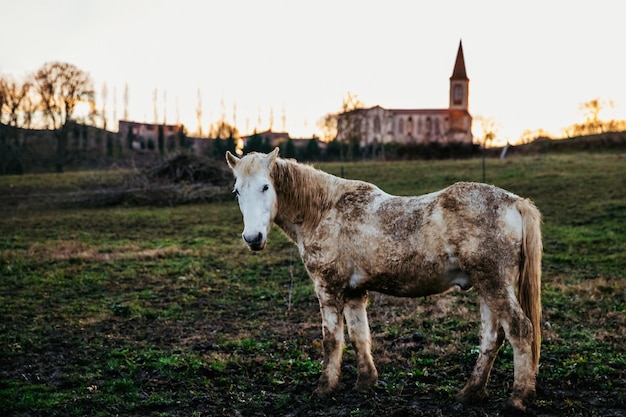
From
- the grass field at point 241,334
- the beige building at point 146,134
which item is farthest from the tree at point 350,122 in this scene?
the grass field at point 241,334

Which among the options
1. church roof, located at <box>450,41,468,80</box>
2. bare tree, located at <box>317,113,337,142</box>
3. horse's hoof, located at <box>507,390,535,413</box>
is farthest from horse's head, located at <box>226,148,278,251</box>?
church roof, located at <box>450,41,468,80</box>

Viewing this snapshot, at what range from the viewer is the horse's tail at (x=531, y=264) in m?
4.79

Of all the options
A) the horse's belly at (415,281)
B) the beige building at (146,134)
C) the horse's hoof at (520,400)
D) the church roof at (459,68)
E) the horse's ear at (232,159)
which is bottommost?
the horse's hoof at (520,400)

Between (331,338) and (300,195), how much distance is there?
1487 millimetres

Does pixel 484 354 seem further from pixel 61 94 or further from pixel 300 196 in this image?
pixel 61 94

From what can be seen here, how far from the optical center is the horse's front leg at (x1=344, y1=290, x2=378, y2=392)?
561 centimetres

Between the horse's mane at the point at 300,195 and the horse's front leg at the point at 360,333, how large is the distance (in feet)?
3.13

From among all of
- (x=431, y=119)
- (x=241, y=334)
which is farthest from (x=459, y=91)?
(x=241, y=334)

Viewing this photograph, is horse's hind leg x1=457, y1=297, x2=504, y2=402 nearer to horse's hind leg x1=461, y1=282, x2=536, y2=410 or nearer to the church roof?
horse's hind leg x1=461, y1=282, x2=536, y2=410

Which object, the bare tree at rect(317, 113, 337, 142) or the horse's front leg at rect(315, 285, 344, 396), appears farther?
the bare tree at rect(317, 113, 337, 142)

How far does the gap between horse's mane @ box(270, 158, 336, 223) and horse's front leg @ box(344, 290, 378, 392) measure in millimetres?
953

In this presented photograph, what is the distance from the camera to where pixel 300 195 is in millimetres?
5621

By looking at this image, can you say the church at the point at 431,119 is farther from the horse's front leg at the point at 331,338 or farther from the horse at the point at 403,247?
the horse's front leg at the point at 331,338

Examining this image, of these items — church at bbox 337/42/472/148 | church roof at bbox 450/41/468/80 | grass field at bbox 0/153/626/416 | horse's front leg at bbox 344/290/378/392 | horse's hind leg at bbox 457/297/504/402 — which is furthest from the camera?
church roof at bbox 450/41/468/80
